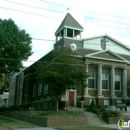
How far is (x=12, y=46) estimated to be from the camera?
1430 inches

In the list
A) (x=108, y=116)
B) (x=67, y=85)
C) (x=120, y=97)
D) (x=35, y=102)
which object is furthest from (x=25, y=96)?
(x=108, y=116)

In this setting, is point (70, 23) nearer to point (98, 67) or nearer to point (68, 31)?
point (68, 31)

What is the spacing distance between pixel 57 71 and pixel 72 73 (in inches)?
74.4

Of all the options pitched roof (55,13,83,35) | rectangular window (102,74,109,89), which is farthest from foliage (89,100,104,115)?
pitched roof (55,13,83,35)

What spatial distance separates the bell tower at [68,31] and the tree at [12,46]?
18.2 feet

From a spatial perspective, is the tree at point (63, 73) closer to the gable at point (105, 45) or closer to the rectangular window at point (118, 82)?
A: the gable at point (105, 45)

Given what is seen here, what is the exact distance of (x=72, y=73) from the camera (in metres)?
31.2

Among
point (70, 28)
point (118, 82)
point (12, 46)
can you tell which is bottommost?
point (118, 82)

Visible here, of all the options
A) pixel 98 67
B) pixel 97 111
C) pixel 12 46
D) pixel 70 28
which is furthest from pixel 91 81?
pixel 12 46

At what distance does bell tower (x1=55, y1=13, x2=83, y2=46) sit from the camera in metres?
40.9

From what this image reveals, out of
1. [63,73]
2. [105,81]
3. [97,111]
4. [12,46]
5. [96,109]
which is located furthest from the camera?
[105,81]

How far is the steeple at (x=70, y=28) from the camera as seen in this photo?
138 feet

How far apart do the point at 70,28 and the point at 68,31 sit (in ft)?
3.64

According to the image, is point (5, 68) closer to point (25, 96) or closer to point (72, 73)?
point (72, 73)
